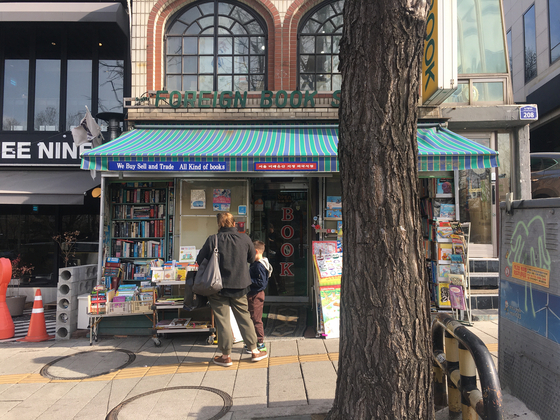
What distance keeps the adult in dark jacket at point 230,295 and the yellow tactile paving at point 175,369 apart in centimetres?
12

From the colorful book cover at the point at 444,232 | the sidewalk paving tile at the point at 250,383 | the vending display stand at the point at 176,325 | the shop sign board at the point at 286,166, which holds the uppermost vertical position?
the shop sign board at the point at 286,166

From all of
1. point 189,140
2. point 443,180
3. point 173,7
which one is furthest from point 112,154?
point 443,180

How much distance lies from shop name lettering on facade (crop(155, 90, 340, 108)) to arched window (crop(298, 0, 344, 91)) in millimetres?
712

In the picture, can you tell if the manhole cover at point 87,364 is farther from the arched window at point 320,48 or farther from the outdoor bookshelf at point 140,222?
the arched window at point 320,48

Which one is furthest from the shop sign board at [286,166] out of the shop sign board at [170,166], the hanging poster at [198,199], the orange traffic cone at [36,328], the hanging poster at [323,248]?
the orange traffic cone at [36,328]

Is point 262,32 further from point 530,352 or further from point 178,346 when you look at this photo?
point 530,352

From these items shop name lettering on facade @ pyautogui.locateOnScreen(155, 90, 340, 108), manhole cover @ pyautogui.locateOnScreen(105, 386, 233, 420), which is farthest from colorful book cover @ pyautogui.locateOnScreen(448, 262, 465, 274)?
manhole cover @ pyautogui.locateOnScreen(105, 386, 233, 420)

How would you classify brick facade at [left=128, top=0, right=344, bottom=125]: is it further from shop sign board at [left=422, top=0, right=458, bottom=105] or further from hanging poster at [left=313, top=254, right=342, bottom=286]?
hanging poster at [left=313, top=254, right=342, bottom=286]

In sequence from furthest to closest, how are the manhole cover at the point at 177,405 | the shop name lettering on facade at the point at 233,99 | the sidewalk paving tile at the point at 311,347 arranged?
the shop name lettering on facade at the point at 233,99, the sidewalk paving tile at the point at 311,347, the manhole cover at the point at 177,405

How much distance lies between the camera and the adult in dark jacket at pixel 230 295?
5.32 meters

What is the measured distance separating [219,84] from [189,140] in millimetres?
2035

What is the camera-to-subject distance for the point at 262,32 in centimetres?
909

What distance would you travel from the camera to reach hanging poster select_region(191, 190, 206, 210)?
7730 mm

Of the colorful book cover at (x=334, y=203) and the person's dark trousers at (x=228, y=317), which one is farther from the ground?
the colorful book cover at (x=334, y=203)
